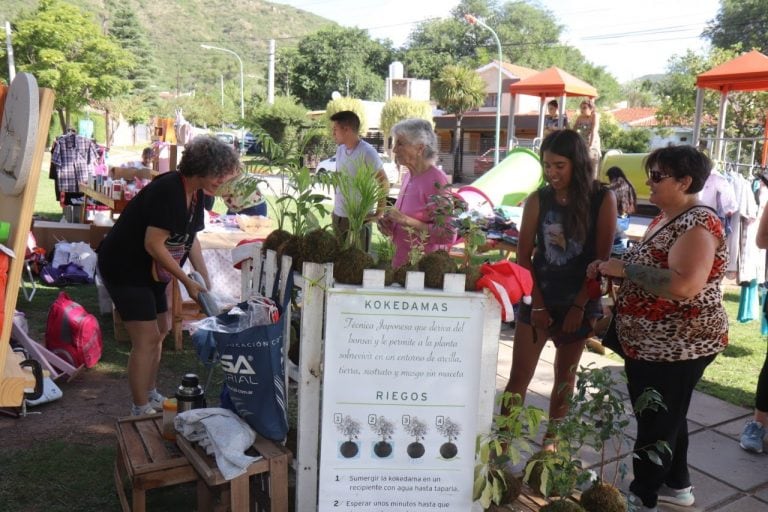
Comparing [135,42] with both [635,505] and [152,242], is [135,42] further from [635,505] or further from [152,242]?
[635,505]

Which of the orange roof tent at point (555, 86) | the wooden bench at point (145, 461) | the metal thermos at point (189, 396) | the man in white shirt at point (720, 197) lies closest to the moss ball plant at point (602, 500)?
the wooden bench at point (145, 461)

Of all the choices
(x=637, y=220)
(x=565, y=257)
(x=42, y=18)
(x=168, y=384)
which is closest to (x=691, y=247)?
(x=565, y=257)

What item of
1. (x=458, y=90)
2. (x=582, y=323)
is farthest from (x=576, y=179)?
(x=458, y=90)

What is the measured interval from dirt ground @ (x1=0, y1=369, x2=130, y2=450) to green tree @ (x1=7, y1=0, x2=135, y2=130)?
93.8 ft

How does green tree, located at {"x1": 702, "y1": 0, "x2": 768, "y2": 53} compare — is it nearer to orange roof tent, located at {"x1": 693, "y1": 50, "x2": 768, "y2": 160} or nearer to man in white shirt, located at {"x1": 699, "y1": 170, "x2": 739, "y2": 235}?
orange roof tent, located at {"x1": 693, "y1": 50, "x2": 768, "y2": 160}

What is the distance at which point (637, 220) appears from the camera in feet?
53.0

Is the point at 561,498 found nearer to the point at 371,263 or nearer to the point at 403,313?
the point at 403,313

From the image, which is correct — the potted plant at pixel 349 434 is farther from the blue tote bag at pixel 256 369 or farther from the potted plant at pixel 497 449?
the potted plant at pixel 497 449

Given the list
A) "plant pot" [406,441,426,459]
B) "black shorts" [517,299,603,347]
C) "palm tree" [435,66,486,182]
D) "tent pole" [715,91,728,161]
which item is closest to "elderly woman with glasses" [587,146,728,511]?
"black shorts" [517,299,603,347]

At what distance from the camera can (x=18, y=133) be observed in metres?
2.09

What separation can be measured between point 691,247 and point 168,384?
135 inches

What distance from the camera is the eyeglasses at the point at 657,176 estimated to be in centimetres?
267

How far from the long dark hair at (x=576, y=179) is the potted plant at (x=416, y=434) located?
1196 millimetres

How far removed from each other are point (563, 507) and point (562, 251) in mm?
1149
